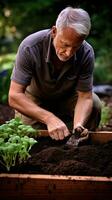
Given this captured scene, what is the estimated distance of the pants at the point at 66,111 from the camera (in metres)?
4.32

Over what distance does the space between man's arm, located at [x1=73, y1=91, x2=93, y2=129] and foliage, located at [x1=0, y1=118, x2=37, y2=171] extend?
79cm

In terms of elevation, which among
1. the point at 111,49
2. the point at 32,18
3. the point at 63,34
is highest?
the point at 63,34

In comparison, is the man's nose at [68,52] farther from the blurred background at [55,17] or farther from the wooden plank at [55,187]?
the blurred background at [55,17]

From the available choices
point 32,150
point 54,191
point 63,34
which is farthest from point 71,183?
point 63,34

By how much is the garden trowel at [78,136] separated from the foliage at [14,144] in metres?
0.52

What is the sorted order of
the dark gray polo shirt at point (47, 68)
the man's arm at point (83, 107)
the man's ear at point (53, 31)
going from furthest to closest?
the man's arm at point (83, 107) → the dark gray polo shirt at point (47, 68) → the man's ear at point (53, 31)

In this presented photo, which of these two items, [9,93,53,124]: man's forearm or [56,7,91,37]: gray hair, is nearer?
[56,7,91,37]: gray hair

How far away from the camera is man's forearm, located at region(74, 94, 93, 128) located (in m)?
3.87

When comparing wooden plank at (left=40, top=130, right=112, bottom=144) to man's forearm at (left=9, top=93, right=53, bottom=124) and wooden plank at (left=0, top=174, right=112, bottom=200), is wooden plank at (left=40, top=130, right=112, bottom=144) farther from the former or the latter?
wooden plank at (left=0, top=174, right=112, bottom=200)

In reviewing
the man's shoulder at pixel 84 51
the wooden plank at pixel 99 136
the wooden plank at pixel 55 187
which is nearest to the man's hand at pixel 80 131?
the wooden plank at pixel 99 136

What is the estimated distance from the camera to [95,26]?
9453mm

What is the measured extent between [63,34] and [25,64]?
474 mm

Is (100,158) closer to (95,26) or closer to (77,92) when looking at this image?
(77,92)

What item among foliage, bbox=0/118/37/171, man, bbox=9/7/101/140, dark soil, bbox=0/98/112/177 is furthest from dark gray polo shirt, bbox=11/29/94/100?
foliage, bbox=0/118/37/171
